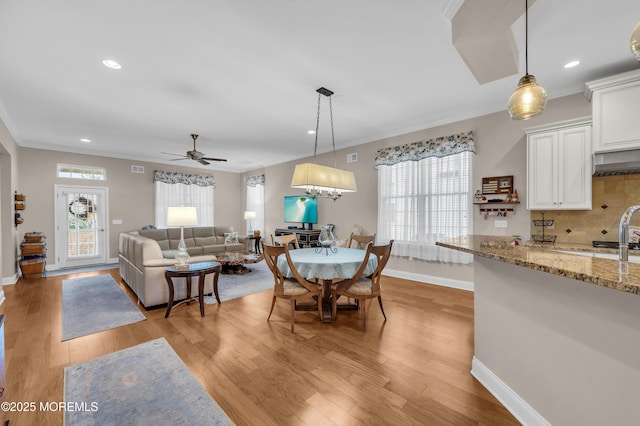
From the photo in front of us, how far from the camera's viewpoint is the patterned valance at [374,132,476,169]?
4.14 meters

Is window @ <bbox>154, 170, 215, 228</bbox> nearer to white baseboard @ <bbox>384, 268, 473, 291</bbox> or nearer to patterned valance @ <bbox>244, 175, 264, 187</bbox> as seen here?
patterned valance @ <bbox>244, 175, 264, 187</bbox>

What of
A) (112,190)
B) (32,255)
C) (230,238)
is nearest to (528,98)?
(230,238)

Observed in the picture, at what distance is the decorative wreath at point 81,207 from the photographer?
6.27 m

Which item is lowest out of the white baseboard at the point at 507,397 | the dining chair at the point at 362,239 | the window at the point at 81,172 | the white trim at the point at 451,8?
the white baseboard at the point at 507,397

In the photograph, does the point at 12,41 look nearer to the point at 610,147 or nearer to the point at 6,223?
the point at 6,223

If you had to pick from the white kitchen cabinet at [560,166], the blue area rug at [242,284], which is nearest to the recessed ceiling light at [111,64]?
the blue area rug at [242,284]

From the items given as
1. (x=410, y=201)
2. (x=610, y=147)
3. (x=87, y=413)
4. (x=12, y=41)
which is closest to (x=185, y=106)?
(x=12, y=41)

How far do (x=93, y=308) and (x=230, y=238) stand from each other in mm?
3372

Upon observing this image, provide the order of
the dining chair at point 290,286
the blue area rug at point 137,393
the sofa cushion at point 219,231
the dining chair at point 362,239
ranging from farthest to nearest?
the sofa cushion at point 219,231 → the dining chair at point 362,239 → the dining chair at point 290,286 → the blue area rug at point 137,393

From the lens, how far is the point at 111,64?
277cm

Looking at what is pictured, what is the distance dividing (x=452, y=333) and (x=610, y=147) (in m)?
2.58

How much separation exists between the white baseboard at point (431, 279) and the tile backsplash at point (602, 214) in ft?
4.50

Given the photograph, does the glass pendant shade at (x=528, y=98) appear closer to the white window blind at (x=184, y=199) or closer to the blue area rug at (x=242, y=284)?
the blue area rug at (x=242, y=284)

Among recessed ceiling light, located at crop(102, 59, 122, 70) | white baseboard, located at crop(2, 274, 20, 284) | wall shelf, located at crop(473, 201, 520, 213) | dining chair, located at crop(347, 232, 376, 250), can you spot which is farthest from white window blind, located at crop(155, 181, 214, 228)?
wall shelf, located at crop(473, 201, 520, 213)
